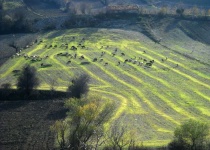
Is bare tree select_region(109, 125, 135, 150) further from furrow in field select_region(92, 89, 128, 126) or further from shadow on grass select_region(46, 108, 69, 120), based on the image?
shadow on grass select_region(46, 108, 69, 120)

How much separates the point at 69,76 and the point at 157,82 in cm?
2277

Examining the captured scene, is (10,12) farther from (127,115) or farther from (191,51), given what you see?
(127,115)

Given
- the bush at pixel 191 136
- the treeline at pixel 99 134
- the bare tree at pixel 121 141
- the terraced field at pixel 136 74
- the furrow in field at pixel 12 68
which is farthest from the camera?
the furrow in field at pixel 12 68

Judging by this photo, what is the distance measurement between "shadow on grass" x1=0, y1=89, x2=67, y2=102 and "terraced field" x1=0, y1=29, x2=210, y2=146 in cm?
417

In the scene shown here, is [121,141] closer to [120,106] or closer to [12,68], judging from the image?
[120,106]

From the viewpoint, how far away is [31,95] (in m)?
88.9

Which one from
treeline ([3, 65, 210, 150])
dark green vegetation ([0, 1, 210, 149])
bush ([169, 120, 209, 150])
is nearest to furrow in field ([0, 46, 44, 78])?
dark green vegetation ([0, 1, 210, 149])

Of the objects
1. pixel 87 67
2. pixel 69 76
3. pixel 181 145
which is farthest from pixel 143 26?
pixel 181 145

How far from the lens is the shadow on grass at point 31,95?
88.1 meters

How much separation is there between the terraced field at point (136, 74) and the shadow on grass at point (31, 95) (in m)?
4.17

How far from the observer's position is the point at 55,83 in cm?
9706

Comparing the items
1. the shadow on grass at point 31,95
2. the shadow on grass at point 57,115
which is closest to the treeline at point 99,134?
the shadow on grass at point 57,115

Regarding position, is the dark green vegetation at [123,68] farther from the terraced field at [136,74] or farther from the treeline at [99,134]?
the treeline at [99,134]

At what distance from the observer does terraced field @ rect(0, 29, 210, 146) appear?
79750 mm
